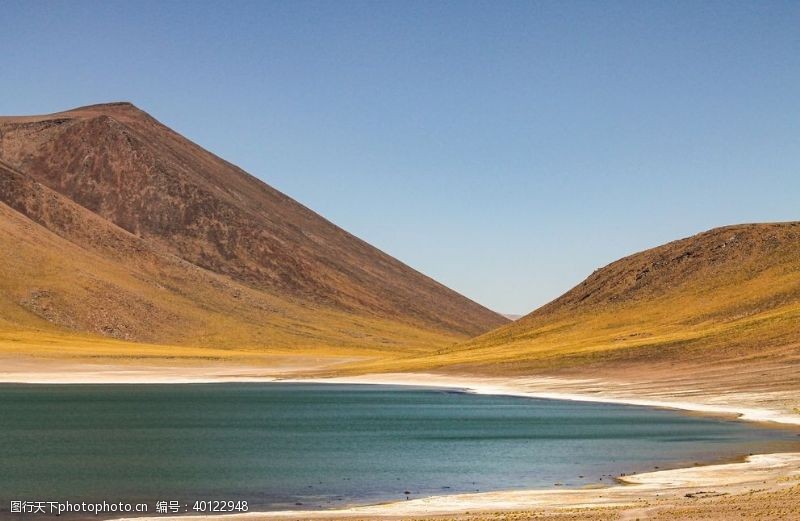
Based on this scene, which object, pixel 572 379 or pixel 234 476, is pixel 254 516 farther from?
pixel 572 379

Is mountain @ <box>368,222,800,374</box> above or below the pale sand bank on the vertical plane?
above

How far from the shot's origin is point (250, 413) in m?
79.6

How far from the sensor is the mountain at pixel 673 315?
105000 mm

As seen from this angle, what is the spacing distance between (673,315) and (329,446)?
93446mm

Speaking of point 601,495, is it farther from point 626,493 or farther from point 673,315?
point 673,315

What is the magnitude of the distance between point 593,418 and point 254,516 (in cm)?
4300

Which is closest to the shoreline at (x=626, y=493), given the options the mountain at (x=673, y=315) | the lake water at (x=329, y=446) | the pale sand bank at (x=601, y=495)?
the pale sand bank at (x=601, y=495)

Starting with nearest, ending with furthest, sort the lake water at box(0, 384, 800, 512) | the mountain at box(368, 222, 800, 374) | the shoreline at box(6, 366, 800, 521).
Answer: the shoreline at box(6, 366, 800, 521), the lake water at box(0, 384, 800, 512), the mountain at box(368, 222, 800, 374)

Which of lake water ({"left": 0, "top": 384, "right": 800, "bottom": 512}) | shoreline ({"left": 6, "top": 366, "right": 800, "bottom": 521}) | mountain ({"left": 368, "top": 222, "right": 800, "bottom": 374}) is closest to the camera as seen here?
shoreline ({"left": 6, "top": 366, "right": 800, "bottom": 521})

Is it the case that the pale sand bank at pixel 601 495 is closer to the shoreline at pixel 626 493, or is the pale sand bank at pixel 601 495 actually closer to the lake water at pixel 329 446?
the shoreline at pixel 626 493

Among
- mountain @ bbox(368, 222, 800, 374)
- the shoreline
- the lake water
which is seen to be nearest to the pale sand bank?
the shoreline

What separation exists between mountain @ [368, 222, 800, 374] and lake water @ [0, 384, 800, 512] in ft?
76.3

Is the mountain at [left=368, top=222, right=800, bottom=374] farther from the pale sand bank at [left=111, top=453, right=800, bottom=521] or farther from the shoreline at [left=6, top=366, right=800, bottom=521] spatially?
the pale sand bank at [left=111, top=453, right=800, bottom=521]

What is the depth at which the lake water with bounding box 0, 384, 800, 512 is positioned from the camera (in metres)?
40.3
